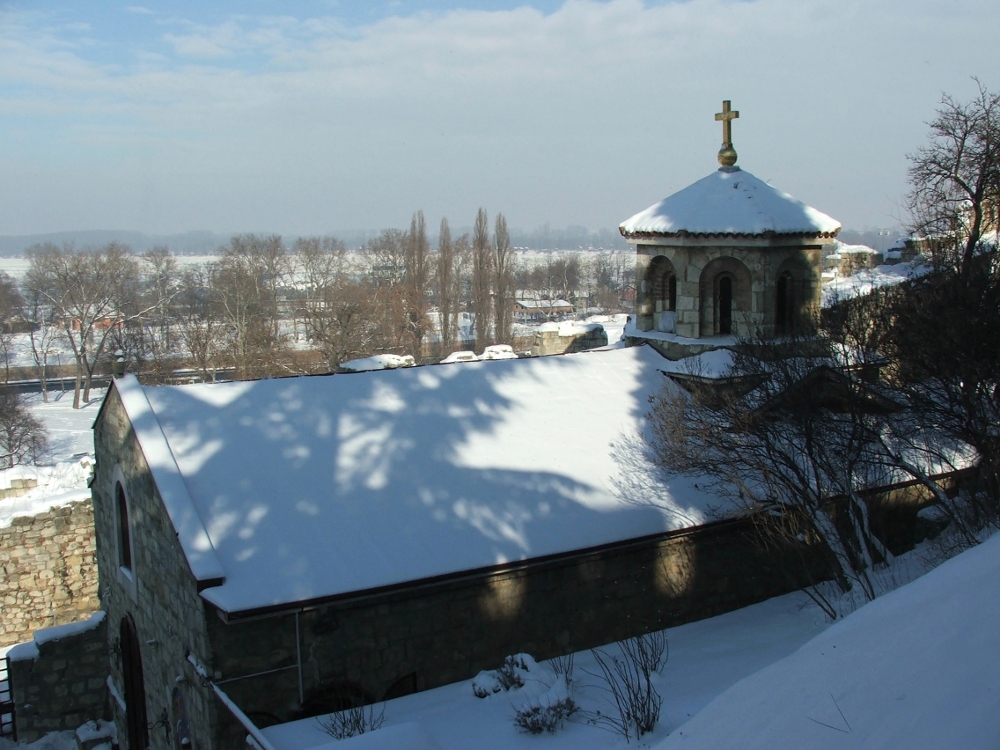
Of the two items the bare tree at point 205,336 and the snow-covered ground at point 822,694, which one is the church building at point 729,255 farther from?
the bare tree at point 205,336

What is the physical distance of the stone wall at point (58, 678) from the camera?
1233cm

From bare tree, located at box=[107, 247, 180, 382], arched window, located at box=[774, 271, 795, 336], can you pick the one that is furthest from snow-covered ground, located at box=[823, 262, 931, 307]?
bare tree, located at box=[107, 247, 180, 382]

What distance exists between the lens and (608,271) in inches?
4122

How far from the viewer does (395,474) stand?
955cm

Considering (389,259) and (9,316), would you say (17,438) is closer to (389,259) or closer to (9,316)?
(9,316)

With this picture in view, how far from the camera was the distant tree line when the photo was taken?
35844 millimetres

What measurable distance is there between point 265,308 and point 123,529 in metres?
36.9

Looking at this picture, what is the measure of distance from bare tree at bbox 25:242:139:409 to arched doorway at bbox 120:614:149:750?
93.6 feet

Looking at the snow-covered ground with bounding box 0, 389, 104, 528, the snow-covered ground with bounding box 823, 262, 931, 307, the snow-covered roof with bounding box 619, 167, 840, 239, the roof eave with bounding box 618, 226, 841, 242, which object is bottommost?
the snow-covered ground with bounding box 0, 389, 104, 528

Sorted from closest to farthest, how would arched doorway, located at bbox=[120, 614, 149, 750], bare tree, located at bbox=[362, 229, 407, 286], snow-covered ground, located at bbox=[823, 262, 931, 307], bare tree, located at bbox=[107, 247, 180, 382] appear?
1. arched doorway, located at bbox=[120, 614, 149, 750]
2. snow-covered ground, located at bbox=[823, 262, 931, 307]
3. bare tree, located at bbox=[107, 247, 180, 382]
4. bare tree, located at bbox=[362, 229, 407, 286]

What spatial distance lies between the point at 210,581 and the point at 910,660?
5539 millimetres

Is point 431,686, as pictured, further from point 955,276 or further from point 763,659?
point 955,276

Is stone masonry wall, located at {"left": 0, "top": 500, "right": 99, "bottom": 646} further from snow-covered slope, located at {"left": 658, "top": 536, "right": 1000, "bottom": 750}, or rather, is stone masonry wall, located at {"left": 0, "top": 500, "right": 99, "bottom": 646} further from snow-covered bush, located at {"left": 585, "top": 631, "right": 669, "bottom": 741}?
snow-covered slope, located at {"left": 658, "top": 536, "right": 1000, "bottom": 750}

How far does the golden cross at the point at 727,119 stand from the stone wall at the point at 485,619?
604 centimetres
